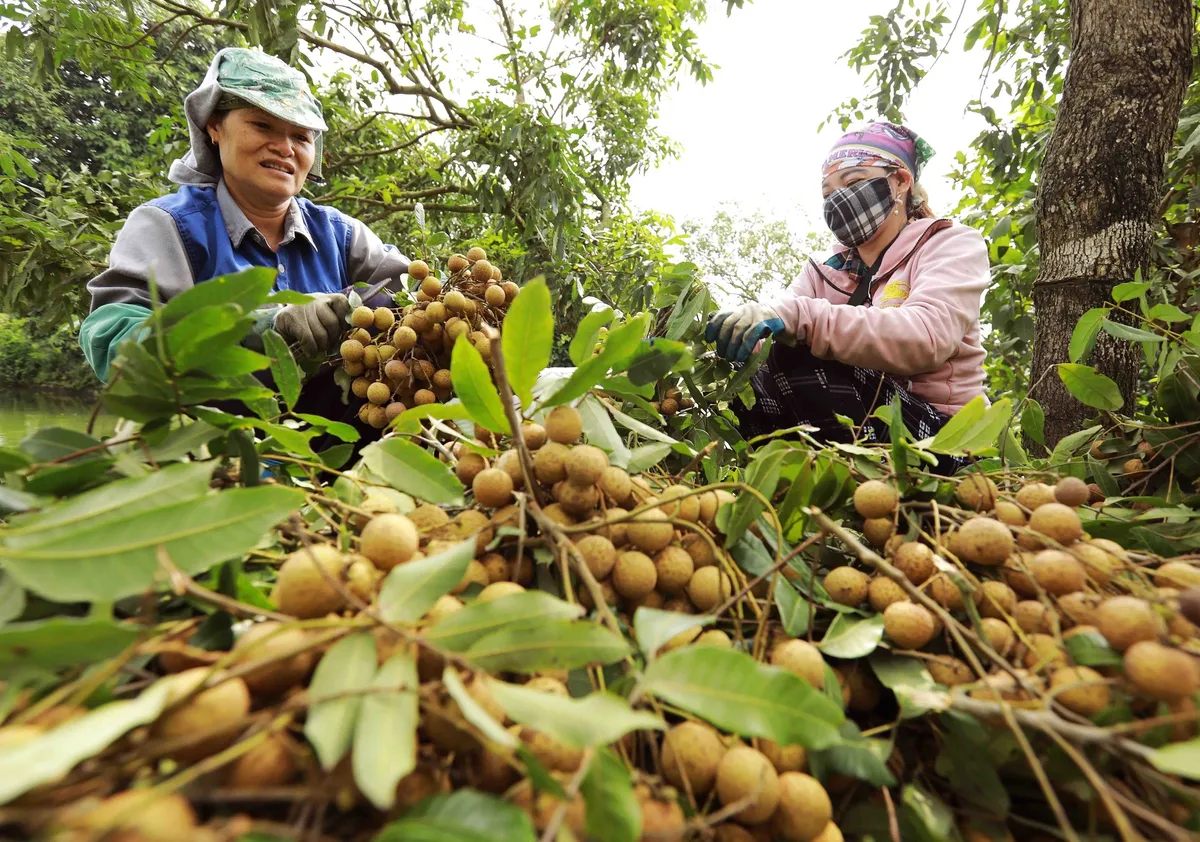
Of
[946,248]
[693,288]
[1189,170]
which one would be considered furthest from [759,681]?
[1189,170]

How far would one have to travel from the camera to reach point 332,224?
5.76ft

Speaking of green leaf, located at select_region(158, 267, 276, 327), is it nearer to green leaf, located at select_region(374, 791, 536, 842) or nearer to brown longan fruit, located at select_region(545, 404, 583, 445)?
brown longan fruit, located at select_region(545, 404, 583, 445)

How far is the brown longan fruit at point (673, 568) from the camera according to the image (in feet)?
1.58

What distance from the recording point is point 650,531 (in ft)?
1.56

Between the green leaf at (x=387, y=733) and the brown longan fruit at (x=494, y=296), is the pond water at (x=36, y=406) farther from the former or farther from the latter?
the green leaf at (x=387, y=733)

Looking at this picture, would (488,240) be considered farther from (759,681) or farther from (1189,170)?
(759,681)

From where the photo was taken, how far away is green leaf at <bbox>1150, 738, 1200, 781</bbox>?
0.94 ft

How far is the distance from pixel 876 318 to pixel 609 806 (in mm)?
1268

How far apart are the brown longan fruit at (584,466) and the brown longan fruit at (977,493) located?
14.0 inches

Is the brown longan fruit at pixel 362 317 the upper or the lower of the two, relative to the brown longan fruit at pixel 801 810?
upper

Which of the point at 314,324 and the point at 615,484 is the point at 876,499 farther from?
the point at 314,324

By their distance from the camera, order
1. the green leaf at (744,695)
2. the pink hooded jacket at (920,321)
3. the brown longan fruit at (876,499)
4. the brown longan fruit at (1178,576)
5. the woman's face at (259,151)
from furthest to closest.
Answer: the woman's face at (259,151)
the pink hooded jacket at (920,321)
the brown longan fruit at (876,499)
the brown longan fruit at (1178,576)
the green leaf at (744,695)

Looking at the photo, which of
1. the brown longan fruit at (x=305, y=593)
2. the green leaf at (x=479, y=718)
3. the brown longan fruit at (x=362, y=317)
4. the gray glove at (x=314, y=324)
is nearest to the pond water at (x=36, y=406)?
the gray glove at (x=314, y=324)

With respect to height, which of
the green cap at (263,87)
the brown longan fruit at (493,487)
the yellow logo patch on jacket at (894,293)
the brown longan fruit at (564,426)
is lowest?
the brown longan fruit at (493,487)
